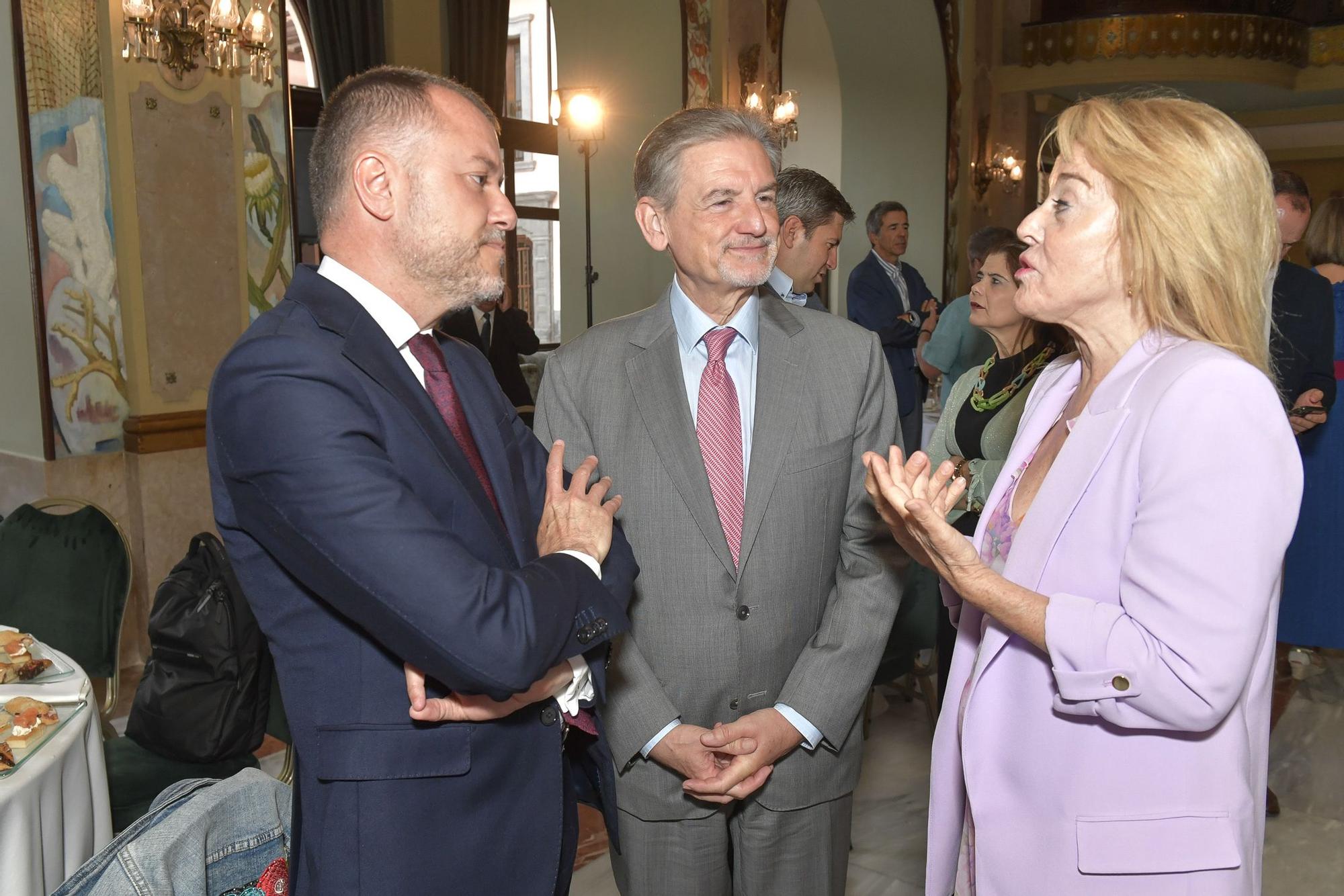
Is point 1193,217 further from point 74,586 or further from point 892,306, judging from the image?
point 892,306

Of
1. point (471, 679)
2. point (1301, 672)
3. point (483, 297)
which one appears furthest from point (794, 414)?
point (1301, 672)

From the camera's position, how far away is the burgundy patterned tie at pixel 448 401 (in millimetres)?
1473

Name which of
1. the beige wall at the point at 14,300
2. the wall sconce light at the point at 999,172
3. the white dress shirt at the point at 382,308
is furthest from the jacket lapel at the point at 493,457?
the wall sconce light at the point at 999,172

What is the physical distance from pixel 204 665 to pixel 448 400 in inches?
57.4

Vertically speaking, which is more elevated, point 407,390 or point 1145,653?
point 407,390

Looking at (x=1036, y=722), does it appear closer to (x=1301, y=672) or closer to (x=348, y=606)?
(x=348, y=606)

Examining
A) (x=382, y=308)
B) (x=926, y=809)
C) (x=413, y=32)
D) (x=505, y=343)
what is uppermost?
(x=413, y=32)

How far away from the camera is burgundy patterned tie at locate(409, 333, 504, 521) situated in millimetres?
1473

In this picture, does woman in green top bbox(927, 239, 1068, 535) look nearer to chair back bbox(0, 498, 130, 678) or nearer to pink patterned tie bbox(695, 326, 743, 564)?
pink patterned tie bbox(695, 326, 743, 564)

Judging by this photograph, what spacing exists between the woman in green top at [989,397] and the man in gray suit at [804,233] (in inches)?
30.3

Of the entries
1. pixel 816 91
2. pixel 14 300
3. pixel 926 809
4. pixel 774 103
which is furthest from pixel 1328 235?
pixel 816 91

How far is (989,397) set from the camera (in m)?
3.04

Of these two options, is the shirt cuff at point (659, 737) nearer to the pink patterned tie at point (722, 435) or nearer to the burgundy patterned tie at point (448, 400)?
the pink patterned tie at point (722, 435)

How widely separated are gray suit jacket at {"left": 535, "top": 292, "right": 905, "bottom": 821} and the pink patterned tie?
4 centimetres
